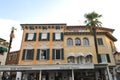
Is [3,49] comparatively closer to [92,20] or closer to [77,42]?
[77,42]

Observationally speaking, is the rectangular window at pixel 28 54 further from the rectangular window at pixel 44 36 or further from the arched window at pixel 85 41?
the arched window at pixel 85 41

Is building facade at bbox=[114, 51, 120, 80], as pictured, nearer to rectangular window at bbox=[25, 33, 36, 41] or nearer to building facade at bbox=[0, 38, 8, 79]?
rectangular window at bbox=[25, 33, 36, 41]

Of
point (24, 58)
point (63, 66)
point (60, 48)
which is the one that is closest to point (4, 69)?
point (24, 58)

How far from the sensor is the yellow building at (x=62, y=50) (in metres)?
24.6

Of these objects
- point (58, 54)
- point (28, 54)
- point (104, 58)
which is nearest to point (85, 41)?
point (104, 58)

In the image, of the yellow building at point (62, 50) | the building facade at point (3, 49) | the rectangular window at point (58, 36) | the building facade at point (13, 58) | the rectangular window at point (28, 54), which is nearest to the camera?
the yellow building at point (62, 50)

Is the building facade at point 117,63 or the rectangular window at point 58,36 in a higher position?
the rectangular window at point 58,36

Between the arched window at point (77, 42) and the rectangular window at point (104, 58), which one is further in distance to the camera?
the arched window at point (77, 42)

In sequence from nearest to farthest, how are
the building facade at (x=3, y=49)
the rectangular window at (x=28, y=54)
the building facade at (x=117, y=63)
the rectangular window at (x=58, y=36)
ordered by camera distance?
the building facade at (x=117, y=63), the rectangular window at (x=28, y=54), the rectangular window at (x=58, y=36), the building facade at (x=3, y=49)

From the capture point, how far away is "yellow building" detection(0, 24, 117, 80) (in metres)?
24.6

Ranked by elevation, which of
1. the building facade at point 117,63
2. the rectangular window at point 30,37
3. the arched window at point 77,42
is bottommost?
the building facade at point 117,63

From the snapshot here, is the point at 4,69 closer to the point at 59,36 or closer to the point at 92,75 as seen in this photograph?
the point at 59,36

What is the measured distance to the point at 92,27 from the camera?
Result: 25.5 meters

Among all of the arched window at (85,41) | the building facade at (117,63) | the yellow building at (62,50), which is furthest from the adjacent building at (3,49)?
the building facade at (117,63)
